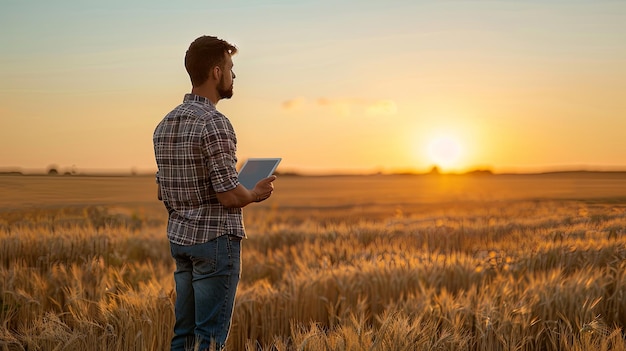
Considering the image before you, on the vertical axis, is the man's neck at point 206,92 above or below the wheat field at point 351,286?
above

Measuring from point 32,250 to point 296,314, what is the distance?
4492mm

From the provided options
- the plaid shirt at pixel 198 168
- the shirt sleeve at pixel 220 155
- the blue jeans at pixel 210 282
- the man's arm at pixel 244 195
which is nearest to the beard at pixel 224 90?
the plaid shirt at pixel 198 168

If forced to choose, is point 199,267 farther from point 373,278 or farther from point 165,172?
point 373,278

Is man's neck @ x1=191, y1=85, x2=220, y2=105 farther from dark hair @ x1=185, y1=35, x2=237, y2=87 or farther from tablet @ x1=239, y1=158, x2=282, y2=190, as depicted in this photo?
tablet @ x1=239, y1=158, x2=282, y2=190

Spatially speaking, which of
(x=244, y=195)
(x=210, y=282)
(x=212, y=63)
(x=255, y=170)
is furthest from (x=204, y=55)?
(x=210, y=282)

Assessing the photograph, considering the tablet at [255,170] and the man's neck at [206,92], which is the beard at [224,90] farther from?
the tablet at [255,170]

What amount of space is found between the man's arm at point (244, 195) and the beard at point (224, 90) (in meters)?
0.59

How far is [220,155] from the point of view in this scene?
341 cm

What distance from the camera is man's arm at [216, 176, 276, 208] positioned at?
135 inches

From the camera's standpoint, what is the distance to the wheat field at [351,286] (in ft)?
13.8

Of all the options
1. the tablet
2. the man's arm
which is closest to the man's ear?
the tablet

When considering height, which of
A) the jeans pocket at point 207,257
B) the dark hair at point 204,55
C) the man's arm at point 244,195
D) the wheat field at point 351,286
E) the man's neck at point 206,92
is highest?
the dark hair at point 204,55

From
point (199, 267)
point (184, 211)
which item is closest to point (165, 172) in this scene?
point (184, 211)

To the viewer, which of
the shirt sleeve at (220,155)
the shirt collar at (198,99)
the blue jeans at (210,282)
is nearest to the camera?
the shirt sleeve at (220,155)
